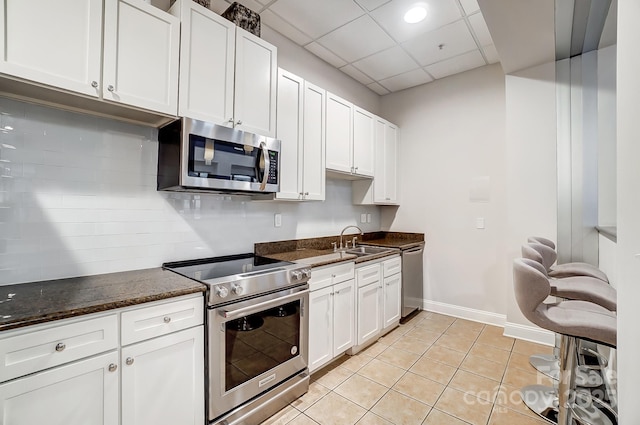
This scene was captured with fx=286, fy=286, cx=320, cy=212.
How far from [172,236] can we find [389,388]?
1.95 meters

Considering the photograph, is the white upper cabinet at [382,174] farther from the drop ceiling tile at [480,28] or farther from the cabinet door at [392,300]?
the drop ceiling tile at [480,28]

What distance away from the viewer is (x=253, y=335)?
179 centimetres

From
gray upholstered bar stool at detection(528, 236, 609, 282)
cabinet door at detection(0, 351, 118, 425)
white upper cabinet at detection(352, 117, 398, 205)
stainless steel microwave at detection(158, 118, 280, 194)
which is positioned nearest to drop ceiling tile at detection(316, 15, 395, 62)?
white upper cabinet at detection(352, 117, 398, 205)

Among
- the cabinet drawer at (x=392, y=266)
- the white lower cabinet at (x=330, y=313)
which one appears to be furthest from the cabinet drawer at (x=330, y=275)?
the cabinet drawer at (x=392, y=266)

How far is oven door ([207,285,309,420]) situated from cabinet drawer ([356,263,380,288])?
73 centimetres

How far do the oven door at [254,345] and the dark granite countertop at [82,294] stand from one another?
0.30 meters

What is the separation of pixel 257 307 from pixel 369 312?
4.57ft

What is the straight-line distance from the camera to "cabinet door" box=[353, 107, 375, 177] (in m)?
3.24

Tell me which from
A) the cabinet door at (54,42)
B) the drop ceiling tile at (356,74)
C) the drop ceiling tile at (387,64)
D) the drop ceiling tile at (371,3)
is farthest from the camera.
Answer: the drop ceiling tile at (356,74)

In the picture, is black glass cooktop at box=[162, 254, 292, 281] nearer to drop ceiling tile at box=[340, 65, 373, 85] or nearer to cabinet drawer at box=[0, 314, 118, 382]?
cabinet drawer at box=[0, 314, 118, 382]

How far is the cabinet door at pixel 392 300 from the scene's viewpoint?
119 inches

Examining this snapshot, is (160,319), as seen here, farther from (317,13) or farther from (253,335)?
(317,13)

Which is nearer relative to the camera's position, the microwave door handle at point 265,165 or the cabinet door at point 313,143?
the microwave door handle at point 265,165

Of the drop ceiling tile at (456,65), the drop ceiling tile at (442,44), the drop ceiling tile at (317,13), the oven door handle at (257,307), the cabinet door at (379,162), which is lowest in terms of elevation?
the oven door handle at (257,307)
